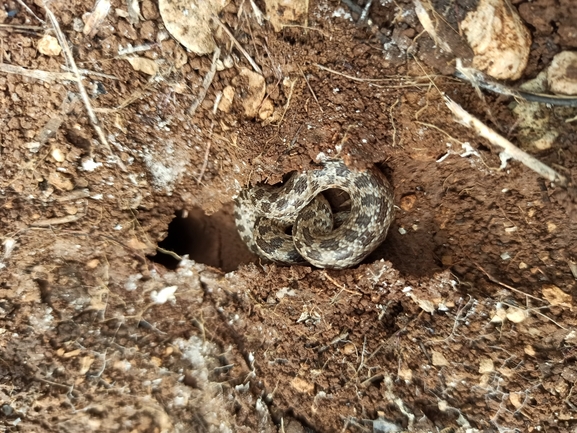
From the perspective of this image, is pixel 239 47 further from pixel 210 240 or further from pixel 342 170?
pixel 210 240

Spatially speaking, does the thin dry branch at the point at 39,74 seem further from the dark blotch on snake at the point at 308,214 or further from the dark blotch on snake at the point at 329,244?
the dark blotch on snake at the point at 329,244

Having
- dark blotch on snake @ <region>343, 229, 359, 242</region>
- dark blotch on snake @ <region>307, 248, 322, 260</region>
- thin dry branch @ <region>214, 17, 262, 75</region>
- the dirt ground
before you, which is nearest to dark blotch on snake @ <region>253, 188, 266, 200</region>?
the dirt ground

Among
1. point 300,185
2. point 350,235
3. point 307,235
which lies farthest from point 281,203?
point 350,235

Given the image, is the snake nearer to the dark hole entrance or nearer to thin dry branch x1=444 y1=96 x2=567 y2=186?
the dark hole entrance

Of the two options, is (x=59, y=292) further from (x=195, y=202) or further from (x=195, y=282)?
(x=195, y=202)

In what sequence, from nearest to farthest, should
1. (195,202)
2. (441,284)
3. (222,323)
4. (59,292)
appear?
(441,284) < (59,292) < (222,323) < (195,202)

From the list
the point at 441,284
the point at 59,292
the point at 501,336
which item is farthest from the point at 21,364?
the point at 501,336

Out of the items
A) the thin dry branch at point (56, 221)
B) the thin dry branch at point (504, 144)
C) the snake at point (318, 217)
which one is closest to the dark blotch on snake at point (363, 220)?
the snake at point (318, 217)
